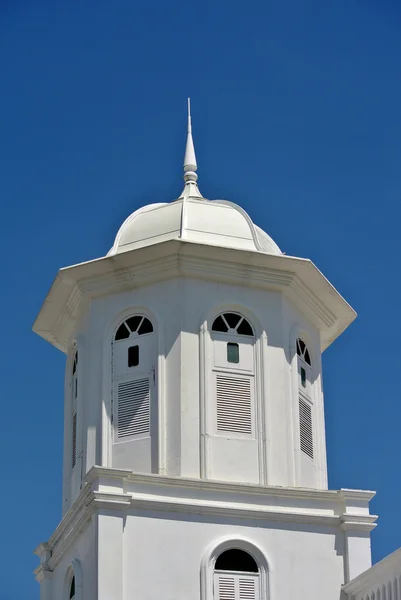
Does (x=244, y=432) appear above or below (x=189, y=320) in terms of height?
below

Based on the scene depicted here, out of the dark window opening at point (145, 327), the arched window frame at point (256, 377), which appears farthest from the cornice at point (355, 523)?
the dark window opening at point (145, 327)

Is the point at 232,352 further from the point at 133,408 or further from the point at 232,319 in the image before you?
the point at 133,408

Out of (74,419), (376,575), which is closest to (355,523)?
(376,575)

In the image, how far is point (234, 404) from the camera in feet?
111

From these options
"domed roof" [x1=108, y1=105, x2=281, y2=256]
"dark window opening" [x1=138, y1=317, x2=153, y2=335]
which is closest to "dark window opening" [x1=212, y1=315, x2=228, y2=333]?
"dark window opening" [x1=138, y1=317, x2=153, y2=335]

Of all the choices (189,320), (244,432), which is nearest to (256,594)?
(244,432)

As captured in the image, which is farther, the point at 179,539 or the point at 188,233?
the point at 188,233

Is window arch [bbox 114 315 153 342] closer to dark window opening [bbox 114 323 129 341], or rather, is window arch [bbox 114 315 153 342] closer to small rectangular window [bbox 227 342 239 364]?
dark window opening [bbox 114 323 129 341]

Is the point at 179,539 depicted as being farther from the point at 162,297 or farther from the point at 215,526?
the point at 162,297

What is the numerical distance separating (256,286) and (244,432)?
2.95m

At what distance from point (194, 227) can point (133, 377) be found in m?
3.36

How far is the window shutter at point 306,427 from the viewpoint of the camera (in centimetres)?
3434

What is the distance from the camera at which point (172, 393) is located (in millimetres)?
33500

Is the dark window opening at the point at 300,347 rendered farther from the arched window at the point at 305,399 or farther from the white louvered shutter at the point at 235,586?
the white louvered shutter at the point at 235,586
